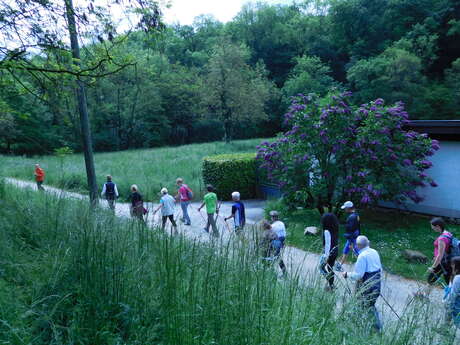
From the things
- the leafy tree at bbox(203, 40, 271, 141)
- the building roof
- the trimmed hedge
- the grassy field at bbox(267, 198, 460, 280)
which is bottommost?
the grassy field at bbox(267, 198, 460, 280)

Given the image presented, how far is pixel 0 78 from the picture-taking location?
21.2ft

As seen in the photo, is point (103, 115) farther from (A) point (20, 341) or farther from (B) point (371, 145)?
(A) point (20, 341)

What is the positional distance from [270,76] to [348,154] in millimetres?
50001

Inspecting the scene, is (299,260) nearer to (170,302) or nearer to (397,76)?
(170,302)

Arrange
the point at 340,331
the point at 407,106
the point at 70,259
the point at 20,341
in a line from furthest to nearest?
the point at 407,106 → the point at 70,259 → the point at 340,331 → the point at 20,341

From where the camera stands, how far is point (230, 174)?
18.0m

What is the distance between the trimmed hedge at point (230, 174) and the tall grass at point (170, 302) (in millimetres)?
13558

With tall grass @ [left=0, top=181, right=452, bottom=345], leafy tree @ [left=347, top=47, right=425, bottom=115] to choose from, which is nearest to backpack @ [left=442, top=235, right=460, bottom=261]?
tall grass @ [left=0, top=181, right=452, bottom=345]

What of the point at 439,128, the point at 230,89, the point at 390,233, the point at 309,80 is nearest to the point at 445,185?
the point at 439,128

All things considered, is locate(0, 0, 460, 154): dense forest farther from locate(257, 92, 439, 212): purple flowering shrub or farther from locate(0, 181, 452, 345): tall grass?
locate(0, 181, 452, 345): tall grass

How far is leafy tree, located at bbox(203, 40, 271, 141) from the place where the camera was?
37.0 metres

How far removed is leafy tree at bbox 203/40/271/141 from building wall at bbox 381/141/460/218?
25.8m

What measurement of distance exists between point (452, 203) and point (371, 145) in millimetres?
3485

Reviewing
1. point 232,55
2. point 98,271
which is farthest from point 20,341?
point 232,55
